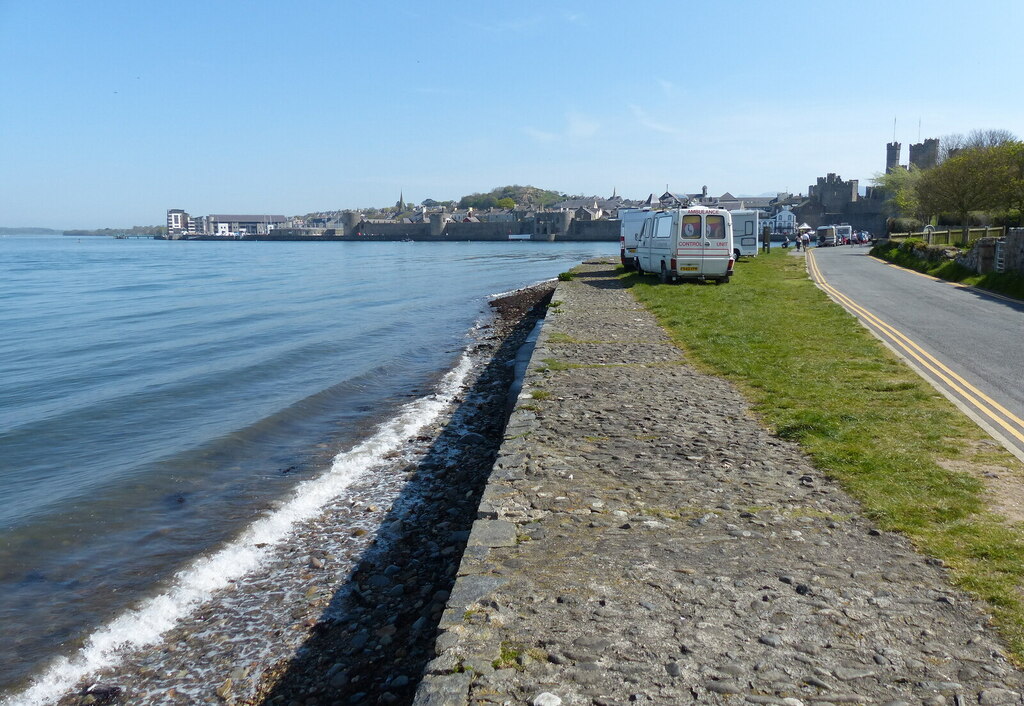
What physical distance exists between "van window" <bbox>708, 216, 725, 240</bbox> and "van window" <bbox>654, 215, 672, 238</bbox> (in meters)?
1.23

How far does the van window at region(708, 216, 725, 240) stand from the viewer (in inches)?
902

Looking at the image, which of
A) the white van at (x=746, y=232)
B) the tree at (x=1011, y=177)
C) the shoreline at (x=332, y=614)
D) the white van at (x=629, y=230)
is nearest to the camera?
the shoreline at (x=332, y=614)

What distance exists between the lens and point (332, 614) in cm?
563

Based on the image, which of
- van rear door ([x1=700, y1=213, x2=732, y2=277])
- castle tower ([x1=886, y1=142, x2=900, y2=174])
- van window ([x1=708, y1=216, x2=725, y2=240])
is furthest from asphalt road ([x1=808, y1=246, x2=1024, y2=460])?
castle tower ([x1=886, y1=142, x2=900, y2=174])

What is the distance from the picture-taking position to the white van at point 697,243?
2289cm

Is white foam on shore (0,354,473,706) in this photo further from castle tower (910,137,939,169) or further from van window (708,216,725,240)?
castle tower (910,137,939,169)

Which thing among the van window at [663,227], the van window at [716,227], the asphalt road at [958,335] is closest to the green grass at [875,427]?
the asphalt road at [958,335]

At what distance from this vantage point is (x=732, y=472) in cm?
612

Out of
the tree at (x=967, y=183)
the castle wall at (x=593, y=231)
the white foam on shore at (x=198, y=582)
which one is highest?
the castle wall at (x=593, y=231)

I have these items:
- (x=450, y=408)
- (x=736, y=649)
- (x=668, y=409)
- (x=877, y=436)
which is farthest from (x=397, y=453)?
(x=736, y=649)

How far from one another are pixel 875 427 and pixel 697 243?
16.5m

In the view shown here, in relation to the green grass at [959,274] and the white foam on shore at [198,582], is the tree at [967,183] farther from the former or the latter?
the white foam on shore at [198,582]

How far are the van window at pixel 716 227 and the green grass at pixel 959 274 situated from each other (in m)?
7.61

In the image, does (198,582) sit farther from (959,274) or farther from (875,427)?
(959,274)
